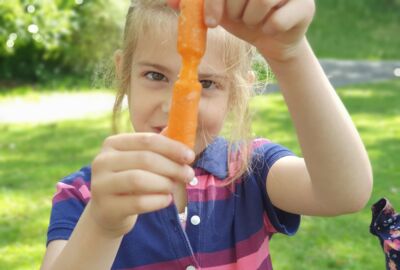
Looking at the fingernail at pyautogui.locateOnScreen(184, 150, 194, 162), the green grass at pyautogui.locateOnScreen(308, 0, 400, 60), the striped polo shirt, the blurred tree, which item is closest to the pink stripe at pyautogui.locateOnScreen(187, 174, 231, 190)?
the striped polo shirt

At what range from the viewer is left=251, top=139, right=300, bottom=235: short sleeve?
2.03 metres

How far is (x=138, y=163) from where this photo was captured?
1.26 meters

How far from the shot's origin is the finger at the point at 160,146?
1.24m

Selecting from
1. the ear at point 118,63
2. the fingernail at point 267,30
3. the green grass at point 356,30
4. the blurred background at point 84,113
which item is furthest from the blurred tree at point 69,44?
the fingernail at point 267,30

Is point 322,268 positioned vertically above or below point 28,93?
above

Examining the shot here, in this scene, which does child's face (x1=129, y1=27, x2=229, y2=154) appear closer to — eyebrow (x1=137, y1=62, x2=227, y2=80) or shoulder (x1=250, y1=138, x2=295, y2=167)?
eyebrow (x1=137, y1=62, x2=227, y2=80)

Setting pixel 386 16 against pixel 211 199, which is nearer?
pixel 211 199

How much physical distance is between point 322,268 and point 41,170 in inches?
94.0

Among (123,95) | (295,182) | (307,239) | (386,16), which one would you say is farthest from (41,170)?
(386,16)

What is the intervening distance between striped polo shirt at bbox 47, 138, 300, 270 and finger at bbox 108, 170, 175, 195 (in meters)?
0.66

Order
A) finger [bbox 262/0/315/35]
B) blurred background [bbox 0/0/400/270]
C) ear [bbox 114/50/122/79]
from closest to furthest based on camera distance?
finger [bbox 262/0/315/35] < ear [bbox 114/50/122/79] < blurred background [bbox 0/0/400/270]

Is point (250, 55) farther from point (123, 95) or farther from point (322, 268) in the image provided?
point (322, 268)

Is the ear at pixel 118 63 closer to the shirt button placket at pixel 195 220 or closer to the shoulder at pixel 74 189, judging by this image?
the shoulder at pixel 74 189

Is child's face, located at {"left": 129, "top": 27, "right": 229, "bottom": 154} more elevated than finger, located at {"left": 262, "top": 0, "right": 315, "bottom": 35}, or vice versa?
finger, located at {"left": 262, "top": 0, "right": 315, "bottom": 35}
